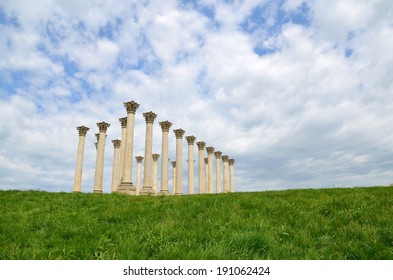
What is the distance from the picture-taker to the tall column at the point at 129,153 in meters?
34.5

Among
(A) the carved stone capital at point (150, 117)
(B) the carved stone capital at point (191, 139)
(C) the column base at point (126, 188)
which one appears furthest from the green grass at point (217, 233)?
(B) the carved stone capital at point (191, 139)

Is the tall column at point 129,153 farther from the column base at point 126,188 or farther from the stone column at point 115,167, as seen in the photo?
the stone column at point 115,167

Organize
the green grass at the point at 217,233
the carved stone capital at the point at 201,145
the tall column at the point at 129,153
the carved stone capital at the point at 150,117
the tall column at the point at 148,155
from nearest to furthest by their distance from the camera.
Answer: the green grass at the point at 217,233
the tall column at the point at 129,153
the tall column at the point at 148,155
the carved stone capital at the point at 150,117
the carved stone capital at the point at 201,145

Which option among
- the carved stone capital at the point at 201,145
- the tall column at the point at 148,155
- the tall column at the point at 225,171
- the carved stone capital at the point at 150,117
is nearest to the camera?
the tall column at the point at 148,155

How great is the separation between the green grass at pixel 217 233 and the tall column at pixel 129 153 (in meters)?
22.1

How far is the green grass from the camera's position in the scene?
689 cm

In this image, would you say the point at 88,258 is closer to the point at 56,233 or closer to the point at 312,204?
the point at 56,233

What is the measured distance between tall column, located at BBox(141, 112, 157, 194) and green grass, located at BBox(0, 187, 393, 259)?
80.2 feet

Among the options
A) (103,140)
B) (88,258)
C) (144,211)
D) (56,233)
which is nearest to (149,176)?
(103,140)

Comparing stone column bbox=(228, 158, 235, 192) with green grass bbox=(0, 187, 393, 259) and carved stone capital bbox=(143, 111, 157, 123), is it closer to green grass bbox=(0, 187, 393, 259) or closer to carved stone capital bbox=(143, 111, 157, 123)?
carved stone capital bbox=(143, 111, 157, 123)

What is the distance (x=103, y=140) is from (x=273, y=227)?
36711 millimetres

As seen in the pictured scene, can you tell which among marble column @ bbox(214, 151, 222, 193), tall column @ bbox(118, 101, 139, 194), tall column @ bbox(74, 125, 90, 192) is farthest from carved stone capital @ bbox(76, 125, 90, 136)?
marble column @ bbox(214, 151, 222, 193)

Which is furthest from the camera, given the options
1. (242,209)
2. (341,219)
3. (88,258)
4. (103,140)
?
(103,140)

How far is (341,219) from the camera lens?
32.9ft
